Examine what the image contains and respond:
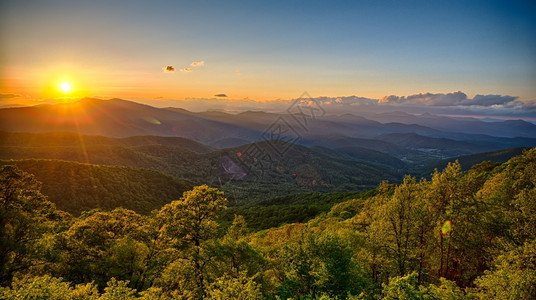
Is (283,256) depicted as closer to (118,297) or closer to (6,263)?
(118,297)

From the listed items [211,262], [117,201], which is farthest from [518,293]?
[117,201]

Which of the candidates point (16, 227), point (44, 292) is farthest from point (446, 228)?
point (16, 227)

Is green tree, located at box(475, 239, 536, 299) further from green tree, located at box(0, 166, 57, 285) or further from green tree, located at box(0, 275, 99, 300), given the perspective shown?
green tree, located at box(0, 166, 57, 285)

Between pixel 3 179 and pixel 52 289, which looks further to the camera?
pixel 3 179

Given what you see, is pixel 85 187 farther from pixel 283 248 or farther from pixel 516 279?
pixel 516 279

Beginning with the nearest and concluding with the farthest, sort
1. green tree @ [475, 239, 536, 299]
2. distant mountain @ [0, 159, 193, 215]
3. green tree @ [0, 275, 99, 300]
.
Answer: green tree @ [475, 239, 536, 299] → green tree @ [0, 275, 99, 300] → distant mountain @ [0, 159, 193, 215]

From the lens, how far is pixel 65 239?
3294 cm

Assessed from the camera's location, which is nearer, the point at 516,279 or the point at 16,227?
the point at 516,279

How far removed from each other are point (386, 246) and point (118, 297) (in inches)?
1371

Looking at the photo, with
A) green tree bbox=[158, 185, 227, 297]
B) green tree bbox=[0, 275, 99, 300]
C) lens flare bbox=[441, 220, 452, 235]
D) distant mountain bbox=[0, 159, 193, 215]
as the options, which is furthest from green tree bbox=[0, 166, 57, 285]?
distant mountain bbox=[0, 159, 193, 215]

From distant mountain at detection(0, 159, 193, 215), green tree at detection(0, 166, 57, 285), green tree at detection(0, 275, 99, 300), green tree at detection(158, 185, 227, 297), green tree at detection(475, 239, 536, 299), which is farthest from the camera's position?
distant mountain at detection(0, 159, 193, 215)

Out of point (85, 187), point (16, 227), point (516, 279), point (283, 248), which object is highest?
point (516, 279)

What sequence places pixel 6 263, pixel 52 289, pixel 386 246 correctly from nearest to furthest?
pixel 52 289
pixel 6 263
pixel 386 246

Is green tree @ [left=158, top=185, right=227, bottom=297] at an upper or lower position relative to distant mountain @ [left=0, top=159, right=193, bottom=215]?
upper
